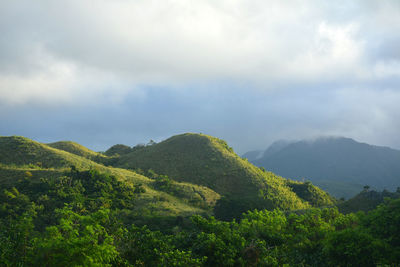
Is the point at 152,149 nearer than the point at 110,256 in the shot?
No

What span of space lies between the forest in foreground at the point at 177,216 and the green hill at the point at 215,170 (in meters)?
0.37

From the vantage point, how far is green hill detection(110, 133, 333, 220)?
8138 cm

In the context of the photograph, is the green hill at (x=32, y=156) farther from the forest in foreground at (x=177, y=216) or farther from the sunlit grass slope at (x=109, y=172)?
the forest in foreground at (x=177, y=216)

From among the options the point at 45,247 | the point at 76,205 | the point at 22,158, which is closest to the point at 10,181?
the point at 76,205

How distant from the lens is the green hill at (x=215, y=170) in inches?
3204

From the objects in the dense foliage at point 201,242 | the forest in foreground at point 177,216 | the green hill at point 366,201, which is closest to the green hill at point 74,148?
the forest in foreground at point 177,216

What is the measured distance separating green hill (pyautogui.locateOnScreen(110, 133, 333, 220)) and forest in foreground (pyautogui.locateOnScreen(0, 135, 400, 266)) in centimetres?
37

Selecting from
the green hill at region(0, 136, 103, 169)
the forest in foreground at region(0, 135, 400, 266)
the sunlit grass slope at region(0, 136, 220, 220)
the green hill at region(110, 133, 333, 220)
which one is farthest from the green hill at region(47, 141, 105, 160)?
the sunlit grass slope at region(0, 136, 220, 220)

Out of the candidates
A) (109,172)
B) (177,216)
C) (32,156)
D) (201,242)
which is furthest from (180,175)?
(201,242)

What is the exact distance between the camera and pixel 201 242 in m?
27.1

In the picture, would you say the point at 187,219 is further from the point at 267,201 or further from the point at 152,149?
the point at 152,149

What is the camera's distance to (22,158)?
7800 cm

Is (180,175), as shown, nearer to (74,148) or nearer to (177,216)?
(177,216)

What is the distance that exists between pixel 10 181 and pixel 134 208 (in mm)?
24467
